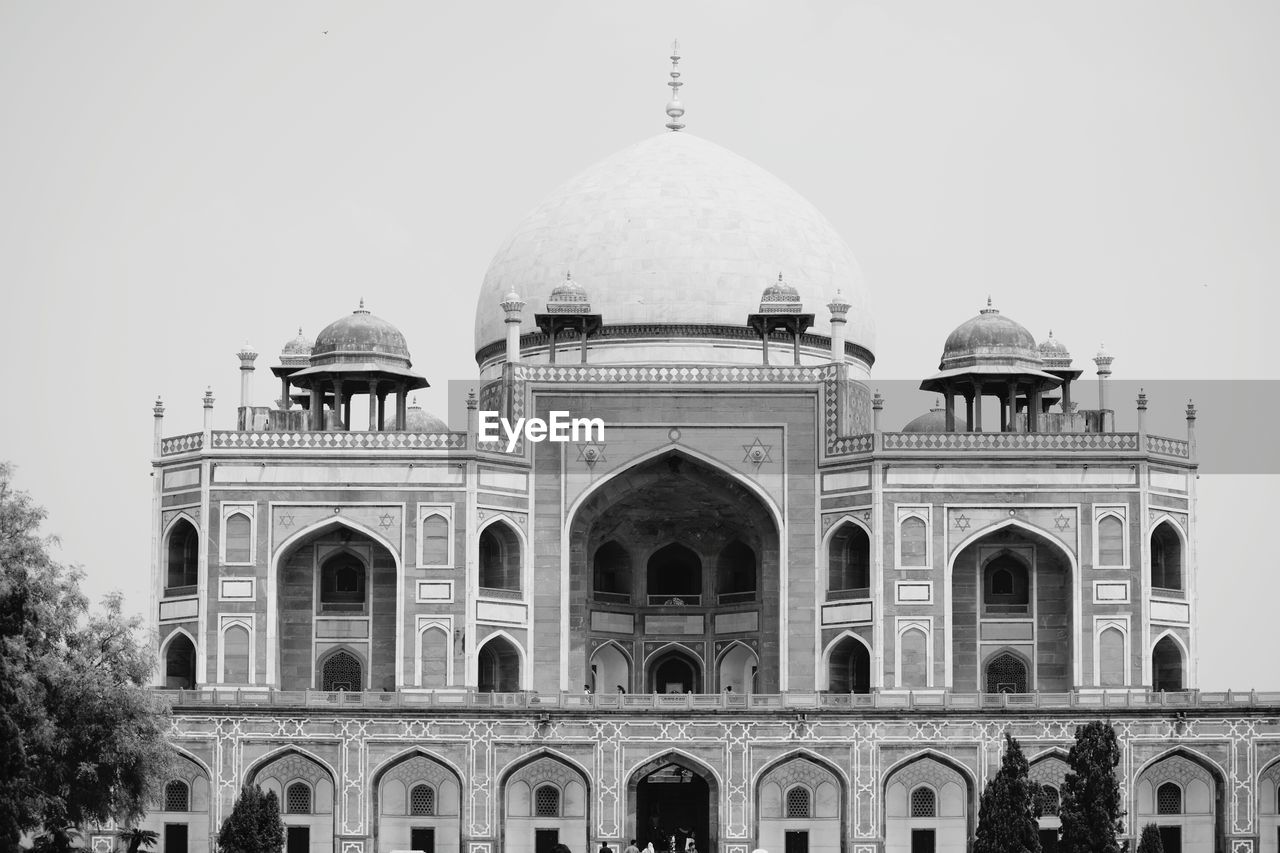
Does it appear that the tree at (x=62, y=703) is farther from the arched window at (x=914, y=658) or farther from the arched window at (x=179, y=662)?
the arched window at (x=914, y=658)

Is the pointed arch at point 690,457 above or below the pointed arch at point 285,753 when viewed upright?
above

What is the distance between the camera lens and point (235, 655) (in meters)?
48.5

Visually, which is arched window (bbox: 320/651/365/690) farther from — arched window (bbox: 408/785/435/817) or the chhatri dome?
the chhatri dome

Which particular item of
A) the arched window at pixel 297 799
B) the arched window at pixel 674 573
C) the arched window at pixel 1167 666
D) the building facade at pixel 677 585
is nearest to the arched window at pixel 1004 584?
the building facade at pixel 677 585

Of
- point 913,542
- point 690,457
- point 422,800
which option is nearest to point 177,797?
point 422,800

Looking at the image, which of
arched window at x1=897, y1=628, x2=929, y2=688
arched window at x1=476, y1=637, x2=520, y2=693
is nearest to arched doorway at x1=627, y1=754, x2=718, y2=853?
arched window at x1=476, y1=637, x2=520, y2=693

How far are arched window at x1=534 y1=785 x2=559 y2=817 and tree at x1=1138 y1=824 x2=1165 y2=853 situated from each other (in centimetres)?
935

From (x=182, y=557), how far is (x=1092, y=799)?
17.6 meters

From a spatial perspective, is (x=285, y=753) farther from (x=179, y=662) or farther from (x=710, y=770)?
(x=710, y=770)

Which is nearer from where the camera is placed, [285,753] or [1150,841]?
[1150,841]

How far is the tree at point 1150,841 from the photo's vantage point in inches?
1695

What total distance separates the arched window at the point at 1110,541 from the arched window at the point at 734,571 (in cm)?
718

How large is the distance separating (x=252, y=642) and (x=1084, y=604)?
47.6 feet

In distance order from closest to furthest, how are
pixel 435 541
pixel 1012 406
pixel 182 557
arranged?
pixel 435 541
pixel 182 557
pixel 1012 406
